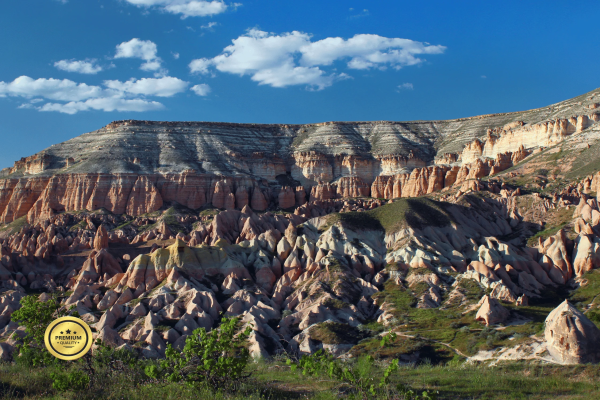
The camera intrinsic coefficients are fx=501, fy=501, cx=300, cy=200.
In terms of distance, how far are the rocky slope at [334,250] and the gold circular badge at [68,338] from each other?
Answer: 83.9 feet

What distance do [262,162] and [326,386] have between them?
127 meters

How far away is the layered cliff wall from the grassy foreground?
96720 mm

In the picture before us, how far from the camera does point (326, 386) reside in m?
22.6

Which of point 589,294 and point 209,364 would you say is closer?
point 209,364

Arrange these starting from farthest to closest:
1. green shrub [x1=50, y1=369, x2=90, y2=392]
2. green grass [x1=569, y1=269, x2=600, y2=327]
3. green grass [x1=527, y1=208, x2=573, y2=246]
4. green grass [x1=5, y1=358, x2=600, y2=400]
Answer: green grass [x1=527, y1=208, x2=573, y2=246] → green grass [x1=569, y1=269, x2=600, y2=327] → green grass [x1=5, y1=358, x2=600, y2=400] → green shrub [x1=50, y1=369, x2=90, y2=392]

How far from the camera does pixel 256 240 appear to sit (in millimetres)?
71375

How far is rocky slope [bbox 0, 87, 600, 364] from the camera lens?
45031mm

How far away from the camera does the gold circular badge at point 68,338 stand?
56.2 feet

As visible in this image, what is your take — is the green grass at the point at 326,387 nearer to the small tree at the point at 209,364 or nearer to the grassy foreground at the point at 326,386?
the grassy foreground at the point at 326,386

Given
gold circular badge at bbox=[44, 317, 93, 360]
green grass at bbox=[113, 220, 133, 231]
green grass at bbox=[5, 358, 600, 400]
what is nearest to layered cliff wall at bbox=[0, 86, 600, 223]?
green grass at bbox=[113, 220, 133, 231]

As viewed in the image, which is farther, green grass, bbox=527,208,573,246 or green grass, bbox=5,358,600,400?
green grass, bbox=527,208,573,246

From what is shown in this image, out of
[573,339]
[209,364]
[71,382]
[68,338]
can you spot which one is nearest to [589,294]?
[573,339]

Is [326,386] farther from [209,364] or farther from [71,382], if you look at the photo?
[71,382]

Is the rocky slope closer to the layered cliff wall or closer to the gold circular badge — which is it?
the layered cliff wall
